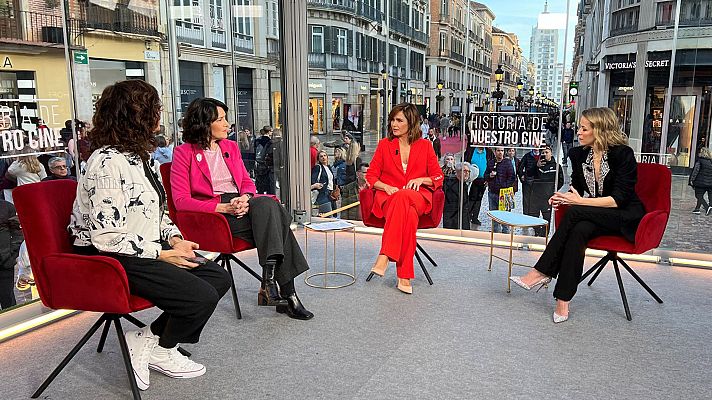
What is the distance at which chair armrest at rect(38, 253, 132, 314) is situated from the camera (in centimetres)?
223

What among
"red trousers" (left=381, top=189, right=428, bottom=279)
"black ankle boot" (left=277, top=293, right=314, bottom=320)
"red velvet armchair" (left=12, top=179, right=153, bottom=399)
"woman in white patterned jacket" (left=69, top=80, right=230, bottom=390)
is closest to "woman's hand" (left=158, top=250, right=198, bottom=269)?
"woman in white patterned jacket" (left=69, top=80, right=230, bottom=390)

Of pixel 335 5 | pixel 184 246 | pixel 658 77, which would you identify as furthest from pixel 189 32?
pixel 658 77

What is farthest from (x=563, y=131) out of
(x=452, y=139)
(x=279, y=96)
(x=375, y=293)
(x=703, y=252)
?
(x=279, y=96)

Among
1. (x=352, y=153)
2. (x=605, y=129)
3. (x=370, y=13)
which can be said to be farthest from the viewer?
(x=352, y=153)

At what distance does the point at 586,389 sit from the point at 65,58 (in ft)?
11.8

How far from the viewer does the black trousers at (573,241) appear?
10.9ft

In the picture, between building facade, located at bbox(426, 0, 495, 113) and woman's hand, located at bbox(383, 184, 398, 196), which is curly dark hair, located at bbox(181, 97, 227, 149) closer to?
woman's hand, located at bbox(383, 184, 398, 196)

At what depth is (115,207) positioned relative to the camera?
2227 millimetres

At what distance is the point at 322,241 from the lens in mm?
5258

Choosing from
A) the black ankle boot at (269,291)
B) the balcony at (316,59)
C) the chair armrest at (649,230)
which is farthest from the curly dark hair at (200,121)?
the chair armrest at (649,230)

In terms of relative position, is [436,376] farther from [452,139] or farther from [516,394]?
[452,139]

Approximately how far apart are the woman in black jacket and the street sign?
4.75 m

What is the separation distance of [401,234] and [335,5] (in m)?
2.79

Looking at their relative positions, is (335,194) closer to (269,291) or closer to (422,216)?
(422,216)
